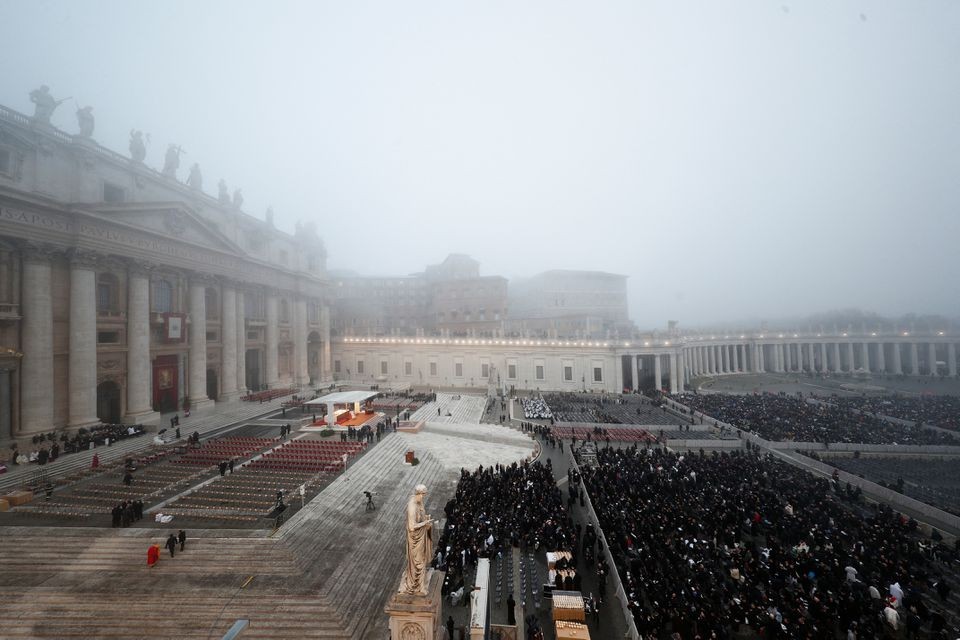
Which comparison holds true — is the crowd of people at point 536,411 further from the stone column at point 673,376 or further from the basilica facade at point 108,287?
the basilica facade at point 108,287

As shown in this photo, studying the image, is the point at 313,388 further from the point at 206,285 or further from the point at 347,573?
the point at 347,573

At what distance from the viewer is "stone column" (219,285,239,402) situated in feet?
117

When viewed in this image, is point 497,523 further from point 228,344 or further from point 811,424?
point 228,344

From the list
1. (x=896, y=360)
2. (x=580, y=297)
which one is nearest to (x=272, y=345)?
(x=580, y=297)

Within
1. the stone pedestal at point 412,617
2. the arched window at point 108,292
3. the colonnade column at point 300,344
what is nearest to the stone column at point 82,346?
the arched window at point 108,292

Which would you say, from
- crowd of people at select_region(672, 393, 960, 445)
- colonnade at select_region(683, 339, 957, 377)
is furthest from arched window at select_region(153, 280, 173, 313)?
colonnade at select_region(683, 339, 957, 377)

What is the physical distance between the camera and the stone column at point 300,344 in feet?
152

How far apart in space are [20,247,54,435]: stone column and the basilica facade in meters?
0.05

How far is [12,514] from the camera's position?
46.9 feet

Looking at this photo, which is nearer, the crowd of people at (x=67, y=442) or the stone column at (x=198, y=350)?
the crowd of people at (x=67, y=442)

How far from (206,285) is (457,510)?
3076 centimetres

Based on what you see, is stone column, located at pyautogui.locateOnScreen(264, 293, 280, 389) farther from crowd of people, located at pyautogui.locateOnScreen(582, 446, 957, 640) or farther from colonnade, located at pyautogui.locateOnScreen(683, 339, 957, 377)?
colonnade, located at pyautogui.locateOnScreen(683, 339, 957, 377)

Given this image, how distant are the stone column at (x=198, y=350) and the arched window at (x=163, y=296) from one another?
140cm

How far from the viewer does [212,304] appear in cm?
3628
